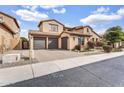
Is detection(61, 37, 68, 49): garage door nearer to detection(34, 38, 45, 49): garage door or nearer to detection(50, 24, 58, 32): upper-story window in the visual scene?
detection(34, 38, 45, 49): garage door

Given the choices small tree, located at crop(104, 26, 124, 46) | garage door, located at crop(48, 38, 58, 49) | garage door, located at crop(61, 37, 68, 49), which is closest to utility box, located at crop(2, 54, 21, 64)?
garage door, located at crop(61, 37, 68, 49)

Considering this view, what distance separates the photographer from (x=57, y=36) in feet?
69.5

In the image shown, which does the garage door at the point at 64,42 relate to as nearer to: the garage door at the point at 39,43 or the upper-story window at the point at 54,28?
the garage door at the point at 39,43

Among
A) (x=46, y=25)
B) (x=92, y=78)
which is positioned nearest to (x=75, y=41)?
(x=46, y=25)

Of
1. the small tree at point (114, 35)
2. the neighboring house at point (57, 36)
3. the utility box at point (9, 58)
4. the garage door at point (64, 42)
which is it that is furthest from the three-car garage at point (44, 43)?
the utility box at point (9, 58)

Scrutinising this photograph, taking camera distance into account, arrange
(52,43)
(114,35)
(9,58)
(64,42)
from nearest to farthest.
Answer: (9,58), (64,42), (52,43), (114,35)

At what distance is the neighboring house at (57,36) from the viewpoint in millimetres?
18578

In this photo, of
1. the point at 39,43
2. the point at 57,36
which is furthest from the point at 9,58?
the point at 57,36

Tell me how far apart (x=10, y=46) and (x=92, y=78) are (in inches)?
626

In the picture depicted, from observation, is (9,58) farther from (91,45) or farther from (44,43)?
(91,45)
